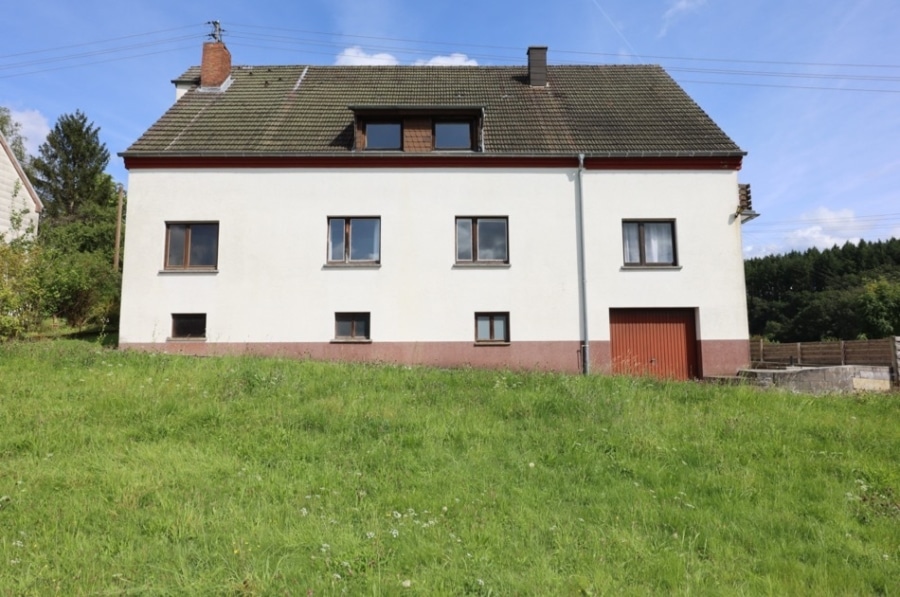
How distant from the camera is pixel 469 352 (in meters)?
13.9

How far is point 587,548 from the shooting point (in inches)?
153

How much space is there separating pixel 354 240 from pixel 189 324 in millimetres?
4896

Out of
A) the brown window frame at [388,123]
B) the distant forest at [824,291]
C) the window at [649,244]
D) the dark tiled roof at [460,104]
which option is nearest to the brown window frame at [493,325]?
the window at [649,244]

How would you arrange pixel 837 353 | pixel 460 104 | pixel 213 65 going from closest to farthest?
pixel 460 104, pixel 837 353, pixel 213 65

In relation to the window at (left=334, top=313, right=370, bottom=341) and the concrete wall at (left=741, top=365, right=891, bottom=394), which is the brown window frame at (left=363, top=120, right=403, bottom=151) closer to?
the window at (left=334, top=313, right=370, bottom=341)

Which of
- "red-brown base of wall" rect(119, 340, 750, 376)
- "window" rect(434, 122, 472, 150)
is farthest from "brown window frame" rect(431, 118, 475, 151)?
"red-brown base of wall" rect(119, 340, 750, 376)

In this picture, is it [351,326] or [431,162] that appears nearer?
[351,326]

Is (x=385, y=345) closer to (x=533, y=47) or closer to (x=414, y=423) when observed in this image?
(x=414, y=423)

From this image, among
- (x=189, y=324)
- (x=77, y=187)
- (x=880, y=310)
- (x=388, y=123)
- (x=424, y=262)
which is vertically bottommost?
(x=189, y=324)

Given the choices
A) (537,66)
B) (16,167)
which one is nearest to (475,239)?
(537,66)

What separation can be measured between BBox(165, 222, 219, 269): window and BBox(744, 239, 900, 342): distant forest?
4474cm

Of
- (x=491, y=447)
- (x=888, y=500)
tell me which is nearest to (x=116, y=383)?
(x=491, y=447)

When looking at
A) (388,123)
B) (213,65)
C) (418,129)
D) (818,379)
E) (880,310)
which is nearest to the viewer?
(818,379)

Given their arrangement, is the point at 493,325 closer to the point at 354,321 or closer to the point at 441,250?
the point at 441,250
